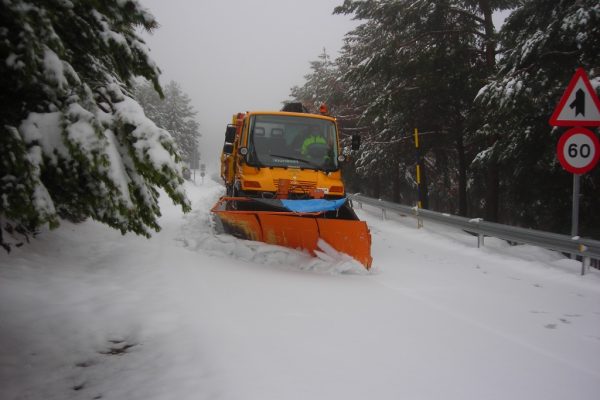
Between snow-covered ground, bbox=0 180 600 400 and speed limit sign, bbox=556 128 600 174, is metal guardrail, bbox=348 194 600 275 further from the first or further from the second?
speed limit sign, bbox=556 128 600 174

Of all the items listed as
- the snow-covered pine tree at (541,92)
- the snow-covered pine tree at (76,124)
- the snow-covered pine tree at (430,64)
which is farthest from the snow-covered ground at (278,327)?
the snow-covered pine tree at (430,64)

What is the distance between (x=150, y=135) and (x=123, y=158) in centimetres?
22

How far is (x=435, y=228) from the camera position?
433 inches

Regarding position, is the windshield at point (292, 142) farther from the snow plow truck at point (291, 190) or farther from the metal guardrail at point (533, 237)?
the metal guardrail at point (533, 237)

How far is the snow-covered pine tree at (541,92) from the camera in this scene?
24.3 feet

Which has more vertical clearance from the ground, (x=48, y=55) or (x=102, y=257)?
(x=48, y=55)

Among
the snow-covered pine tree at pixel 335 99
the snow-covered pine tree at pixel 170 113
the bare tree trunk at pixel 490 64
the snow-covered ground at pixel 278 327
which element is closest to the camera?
the snow-covered ground at pixel 278 327

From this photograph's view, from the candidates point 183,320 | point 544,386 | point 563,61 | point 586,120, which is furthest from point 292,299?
point 563,61

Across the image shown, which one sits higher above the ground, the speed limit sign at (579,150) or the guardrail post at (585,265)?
the speed limit sign at (579,150)

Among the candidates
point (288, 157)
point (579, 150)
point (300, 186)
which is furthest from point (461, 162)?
point (300, 186)

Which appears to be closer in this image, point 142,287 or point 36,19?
point 36,19

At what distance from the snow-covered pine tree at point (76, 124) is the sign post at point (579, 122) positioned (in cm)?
542

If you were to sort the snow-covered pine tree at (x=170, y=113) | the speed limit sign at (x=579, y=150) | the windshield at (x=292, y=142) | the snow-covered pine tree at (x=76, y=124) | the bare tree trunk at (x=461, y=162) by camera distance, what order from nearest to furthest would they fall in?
the snow-covered pine tree at (x=76, y=124)
the speed limit sign at (x=579, y=150)
the windshield at (x=292, y=142)
the bare tree trunk at (x=461, y=162)
the snow-covered pine tree at (x=170, y=113)

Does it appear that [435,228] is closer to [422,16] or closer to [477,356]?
[422,16]
